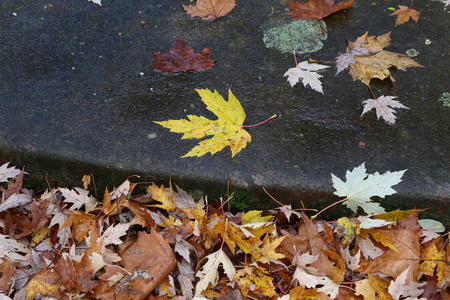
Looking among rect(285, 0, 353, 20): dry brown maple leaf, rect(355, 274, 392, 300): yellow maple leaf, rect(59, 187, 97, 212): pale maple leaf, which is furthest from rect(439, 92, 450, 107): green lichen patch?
rect(59, 187, 97, 212): pale maple leaf

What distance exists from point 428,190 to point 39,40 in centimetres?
214

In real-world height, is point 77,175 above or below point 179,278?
above

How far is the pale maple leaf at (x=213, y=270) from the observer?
1.47 m

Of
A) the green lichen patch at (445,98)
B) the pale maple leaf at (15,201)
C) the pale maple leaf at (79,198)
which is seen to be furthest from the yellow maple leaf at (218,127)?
the green lichen patch at (445,98)

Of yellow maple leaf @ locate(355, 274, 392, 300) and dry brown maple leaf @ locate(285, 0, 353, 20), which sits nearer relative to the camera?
yellow maple leaf @ locate(355, 274, 392, 300)

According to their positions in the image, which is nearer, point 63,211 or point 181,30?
point 63,211

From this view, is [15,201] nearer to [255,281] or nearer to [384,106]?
[255,281]

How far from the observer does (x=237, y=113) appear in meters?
1.79

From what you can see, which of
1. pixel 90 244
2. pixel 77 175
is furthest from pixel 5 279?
pixel 77 175

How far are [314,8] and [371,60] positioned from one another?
0.53 m

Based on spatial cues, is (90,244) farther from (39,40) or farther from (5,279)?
(39,40)

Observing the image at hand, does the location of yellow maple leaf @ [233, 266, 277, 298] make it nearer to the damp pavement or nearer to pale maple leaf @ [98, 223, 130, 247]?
the damp pavement

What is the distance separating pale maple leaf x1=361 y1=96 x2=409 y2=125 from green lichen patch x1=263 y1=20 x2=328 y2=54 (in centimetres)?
48

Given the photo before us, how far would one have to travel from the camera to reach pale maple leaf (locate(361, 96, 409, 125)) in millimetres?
1782
